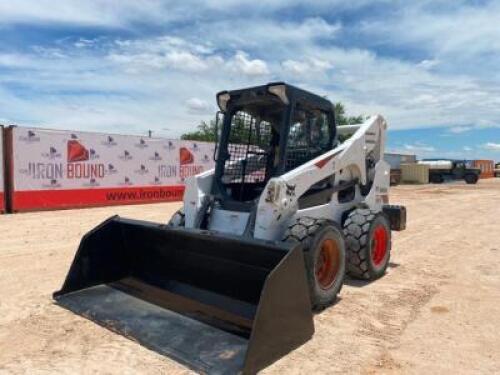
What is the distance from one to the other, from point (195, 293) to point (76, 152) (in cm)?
1138

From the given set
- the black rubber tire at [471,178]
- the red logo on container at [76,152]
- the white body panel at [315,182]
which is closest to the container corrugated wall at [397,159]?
the black rubber tire at [471,178]

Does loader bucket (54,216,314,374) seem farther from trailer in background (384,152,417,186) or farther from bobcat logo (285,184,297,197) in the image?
trailer in background (384,152,417,186)

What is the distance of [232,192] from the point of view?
20.1 feet

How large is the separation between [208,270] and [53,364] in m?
1.72

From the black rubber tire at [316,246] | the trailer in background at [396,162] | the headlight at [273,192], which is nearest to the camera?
the black rubber tire at [316,246]

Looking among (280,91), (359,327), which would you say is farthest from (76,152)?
(359,327)

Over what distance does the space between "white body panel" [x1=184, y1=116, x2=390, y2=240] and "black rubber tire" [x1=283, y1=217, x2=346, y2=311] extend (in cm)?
25

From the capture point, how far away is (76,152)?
14953mm

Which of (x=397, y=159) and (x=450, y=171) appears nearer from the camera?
(x=450, y=171)

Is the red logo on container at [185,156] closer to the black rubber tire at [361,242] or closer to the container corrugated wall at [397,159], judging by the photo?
the black rubber tire at [361,242]

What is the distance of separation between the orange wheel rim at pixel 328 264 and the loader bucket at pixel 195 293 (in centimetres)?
84

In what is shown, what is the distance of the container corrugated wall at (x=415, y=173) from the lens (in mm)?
39406

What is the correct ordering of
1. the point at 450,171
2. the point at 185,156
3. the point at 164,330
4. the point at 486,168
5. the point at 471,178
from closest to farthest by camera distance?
1. the point at 164,330
2. the point at 185,156
3. the point at 471,178
4. the point at 450,171
5. the point at 486,168

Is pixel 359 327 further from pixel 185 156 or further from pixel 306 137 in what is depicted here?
pixel 185 156
